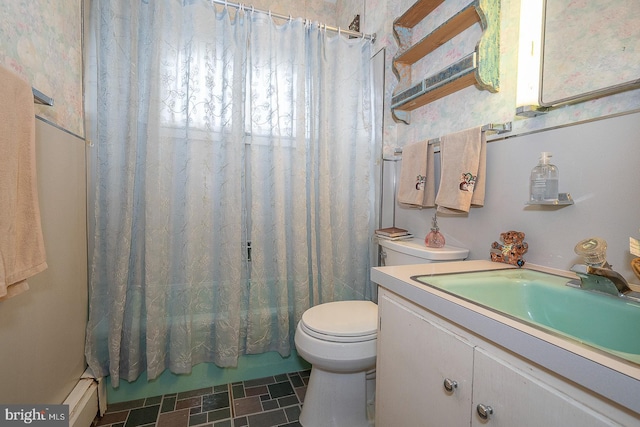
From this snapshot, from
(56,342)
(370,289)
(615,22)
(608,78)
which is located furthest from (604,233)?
(56,342)

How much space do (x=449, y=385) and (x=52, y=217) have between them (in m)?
1.42

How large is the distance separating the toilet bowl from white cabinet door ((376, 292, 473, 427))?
0.18 meters

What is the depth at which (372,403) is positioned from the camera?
4.24 ft

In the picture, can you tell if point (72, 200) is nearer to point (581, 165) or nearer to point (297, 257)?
point (297, 257)

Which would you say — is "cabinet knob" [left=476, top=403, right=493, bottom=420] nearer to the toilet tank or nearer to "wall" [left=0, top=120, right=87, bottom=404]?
the toilet tank

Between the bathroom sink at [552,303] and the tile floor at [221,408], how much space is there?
3.36 feet

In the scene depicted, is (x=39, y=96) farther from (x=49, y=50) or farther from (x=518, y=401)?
(x=518, y=401)

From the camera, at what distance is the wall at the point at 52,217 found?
830 millimetres

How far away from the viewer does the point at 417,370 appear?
2.43 ft

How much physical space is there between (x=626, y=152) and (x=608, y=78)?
9.5 inches

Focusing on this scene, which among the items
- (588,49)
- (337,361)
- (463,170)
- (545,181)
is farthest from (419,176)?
(337,361)

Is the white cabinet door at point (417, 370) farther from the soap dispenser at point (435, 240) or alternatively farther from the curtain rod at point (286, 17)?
the curtain rod at point (286, 17)

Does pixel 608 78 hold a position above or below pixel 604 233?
above

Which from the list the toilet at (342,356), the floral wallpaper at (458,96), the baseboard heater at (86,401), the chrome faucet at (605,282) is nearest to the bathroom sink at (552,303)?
the chrome faucet at (605,282)
